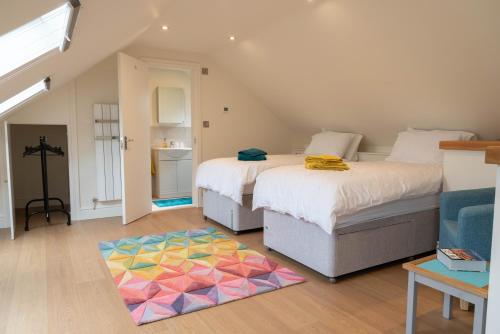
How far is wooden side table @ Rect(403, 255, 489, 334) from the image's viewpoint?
1.61 metres

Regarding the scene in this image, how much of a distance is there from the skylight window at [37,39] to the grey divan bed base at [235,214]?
241cm

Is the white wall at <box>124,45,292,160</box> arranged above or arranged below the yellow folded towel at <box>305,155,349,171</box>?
above

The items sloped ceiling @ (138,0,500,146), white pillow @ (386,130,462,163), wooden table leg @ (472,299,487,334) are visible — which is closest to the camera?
wooden table leg @ (472,299,487,334)

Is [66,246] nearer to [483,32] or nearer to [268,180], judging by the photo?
[268,180]

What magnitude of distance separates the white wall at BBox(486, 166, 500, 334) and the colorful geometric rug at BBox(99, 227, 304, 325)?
1.60 metres

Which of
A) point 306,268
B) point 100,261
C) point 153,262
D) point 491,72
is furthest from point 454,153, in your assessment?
point 100,261

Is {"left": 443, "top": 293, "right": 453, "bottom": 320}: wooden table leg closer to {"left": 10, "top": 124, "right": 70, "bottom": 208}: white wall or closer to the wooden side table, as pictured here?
the wooden side table

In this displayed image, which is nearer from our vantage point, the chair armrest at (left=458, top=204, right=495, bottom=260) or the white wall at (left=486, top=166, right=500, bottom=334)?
the white wall at (left=486, top=166, right=500, bottom=334)

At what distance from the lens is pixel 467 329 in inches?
81.8

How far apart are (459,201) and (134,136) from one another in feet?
11.5

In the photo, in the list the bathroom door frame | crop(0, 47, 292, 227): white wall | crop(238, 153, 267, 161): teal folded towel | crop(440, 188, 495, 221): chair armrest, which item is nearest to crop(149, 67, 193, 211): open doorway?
the bathroom door frame

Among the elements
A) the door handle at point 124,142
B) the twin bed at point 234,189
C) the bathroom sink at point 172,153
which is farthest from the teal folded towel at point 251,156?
the bathroom sink at point 172,153

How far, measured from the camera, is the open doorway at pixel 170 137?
605cm

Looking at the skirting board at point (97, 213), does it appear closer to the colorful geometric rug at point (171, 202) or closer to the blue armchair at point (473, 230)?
the colorful geometric rug at point (171, 202)
